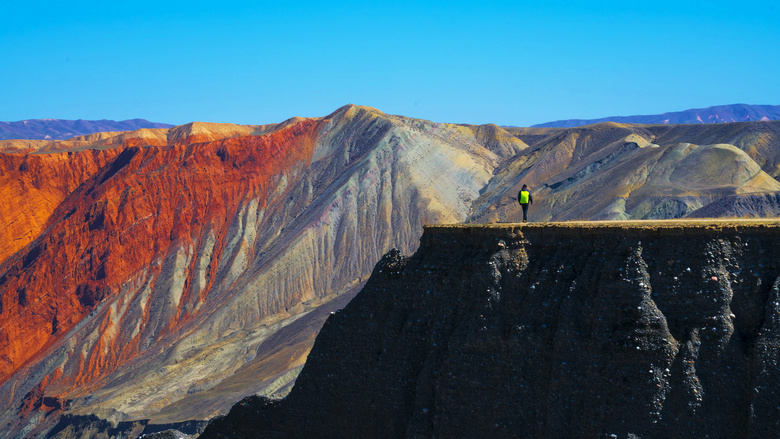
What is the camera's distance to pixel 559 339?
56.6ft

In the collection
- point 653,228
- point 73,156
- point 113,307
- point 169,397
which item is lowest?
point 169,397

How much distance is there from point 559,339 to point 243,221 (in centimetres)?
7981

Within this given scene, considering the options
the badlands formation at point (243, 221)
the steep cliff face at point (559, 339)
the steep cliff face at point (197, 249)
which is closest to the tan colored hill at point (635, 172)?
the badlands formation at point (243, 221)

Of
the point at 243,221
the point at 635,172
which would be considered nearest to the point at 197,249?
the point at 243,221

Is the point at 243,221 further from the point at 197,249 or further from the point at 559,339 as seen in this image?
the point at 559,339

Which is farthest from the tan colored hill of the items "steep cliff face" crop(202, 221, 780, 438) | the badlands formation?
"steep cliff face" crop(202, 221, 780, 438)

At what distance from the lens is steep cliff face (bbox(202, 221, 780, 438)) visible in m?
15.7

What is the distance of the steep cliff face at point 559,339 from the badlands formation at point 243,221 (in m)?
32.2

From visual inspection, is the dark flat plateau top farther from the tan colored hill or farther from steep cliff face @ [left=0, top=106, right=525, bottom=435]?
the tan colored hill

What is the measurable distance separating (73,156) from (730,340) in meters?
104

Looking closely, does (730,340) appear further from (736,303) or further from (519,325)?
(519,325)

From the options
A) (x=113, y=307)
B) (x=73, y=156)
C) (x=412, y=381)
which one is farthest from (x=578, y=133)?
(x=412, y=381)

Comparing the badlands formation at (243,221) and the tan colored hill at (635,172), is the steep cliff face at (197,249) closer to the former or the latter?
the badlands formation at (243,221)

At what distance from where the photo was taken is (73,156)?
108 metres
